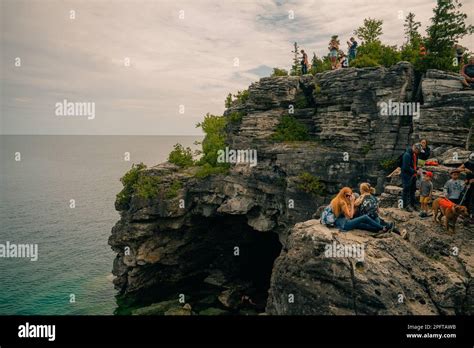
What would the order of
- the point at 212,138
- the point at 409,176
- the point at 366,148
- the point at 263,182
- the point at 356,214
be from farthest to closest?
the point at 212,138
the point at 263,182
the point at 366,148
the point at 409,176
the point at 356,214

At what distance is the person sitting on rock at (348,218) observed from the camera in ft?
33.3

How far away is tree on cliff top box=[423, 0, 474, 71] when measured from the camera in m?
21.9

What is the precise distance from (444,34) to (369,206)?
63.0 ft

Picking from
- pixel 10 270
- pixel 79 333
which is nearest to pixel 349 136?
pixel 79 333

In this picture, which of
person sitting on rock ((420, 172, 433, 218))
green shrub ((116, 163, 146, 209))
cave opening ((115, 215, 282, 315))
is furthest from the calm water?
person sitting on rock ((420, 172, 433, 218))

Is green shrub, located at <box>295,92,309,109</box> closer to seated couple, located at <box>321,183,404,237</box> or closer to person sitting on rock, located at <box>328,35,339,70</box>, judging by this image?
person sitting on rock, located at <box>328,35,339,70</box>

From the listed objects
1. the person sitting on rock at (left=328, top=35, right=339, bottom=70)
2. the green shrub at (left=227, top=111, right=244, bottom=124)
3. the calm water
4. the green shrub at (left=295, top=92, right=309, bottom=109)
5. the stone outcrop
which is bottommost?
the calm water

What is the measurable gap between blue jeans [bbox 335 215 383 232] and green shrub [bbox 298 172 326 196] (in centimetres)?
1472

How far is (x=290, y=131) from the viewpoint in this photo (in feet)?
92.6

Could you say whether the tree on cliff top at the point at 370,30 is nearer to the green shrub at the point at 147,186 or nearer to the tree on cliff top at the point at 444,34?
the tree on cliff top at the point at 444,34

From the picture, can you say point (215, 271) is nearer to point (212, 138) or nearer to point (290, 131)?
point (212, 138)

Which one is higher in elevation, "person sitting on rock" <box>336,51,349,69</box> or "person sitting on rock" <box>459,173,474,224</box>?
"person sitting on rock" <box>336,51,349,69</box>

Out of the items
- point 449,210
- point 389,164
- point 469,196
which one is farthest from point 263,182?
point 449,210

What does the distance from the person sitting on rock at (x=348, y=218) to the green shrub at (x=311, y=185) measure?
1467cm
